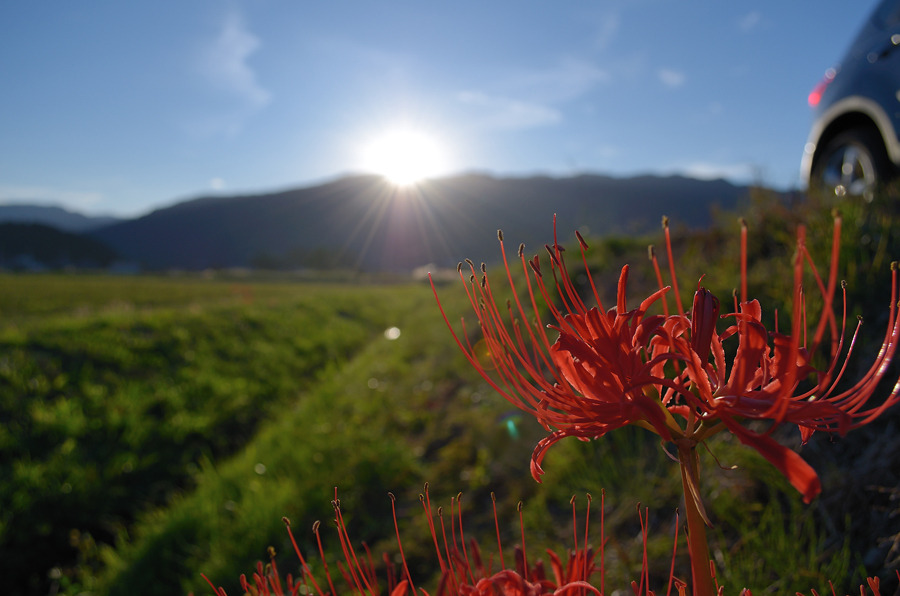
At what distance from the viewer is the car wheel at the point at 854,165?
4.78 m

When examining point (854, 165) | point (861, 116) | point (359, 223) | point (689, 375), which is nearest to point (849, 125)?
point (861, 116)

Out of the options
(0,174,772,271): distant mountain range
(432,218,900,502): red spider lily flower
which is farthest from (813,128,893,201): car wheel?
(0,174,772,271): distant mountain range

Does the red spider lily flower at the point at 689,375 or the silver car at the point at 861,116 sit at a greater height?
the silver car at the point at 861,116

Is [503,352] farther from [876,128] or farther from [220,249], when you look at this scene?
[220,249]

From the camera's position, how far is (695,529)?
3.21 ft

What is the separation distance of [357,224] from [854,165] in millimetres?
110570

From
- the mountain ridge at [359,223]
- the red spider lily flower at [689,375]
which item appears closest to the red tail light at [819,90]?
the red spider lily flower at [689,375]

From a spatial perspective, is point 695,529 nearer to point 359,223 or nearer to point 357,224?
point 357,224

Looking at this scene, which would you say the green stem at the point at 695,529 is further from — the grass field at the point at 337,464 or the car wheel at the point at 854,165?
the car wheel at the point at 854,165

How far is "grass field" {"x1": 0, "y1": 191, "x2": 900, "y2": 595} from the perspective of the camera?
8.32 ft

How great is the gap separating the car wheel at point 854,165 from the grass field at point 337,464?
75 cm

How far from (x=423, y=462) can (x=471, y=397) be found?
1161 mm

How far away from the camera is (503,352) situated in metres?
1.20

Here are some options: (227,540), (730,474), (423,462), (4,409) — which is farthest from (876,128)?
(4,409)
